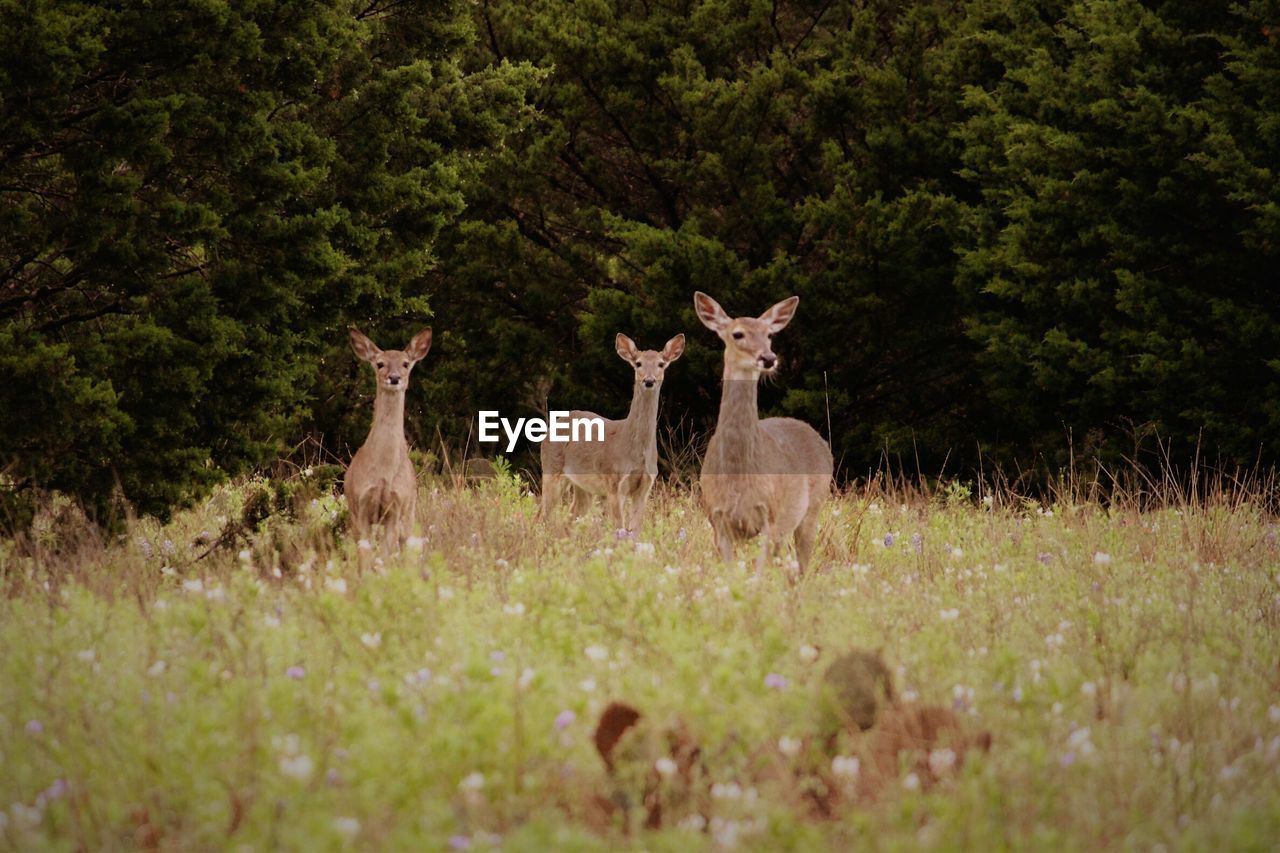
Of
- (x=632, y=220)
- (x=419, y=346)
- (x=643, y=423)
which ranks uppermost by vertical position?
(x=632, y=220)

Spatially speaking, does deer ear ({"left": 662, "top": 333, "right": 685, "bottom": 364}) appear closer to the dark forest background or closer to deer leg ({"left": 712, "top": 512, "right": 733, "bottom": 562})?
the dark forest background

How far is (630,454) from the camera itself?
1166cm

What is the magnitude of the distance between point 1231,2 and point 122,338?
463 inches

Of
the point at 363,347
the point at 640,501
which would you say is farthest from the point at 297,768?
the point at 640,501

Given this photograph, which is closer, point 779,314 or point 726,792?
point 726,792

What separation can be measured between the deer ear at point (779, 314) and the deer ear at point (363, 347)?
8.89 ft

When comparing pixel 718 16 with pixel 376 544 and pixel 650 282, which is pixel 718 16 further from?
pixel 376 544

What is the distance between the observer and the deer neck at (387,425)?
30.7 ft

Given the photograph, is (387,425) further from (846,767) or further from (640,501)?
(846,767)

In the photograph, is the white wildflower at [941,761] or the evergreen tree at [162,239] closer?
the white wildflower at [941,761]

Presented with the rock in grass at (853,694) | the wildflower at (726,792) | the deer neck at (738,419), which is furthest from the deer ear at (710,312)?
the wildflower at (726,792)

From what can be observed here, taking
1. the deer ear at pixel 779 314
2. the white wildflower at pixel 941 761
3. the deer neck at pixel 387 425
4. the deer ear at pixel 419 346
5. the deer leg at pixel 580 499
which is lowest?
the deer leg at pixel 580 499

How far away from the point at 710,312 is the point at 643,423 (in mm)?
2451

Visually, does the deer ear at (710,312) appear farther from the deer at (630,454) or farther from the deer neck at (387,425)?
the deer neck at (387,425)
